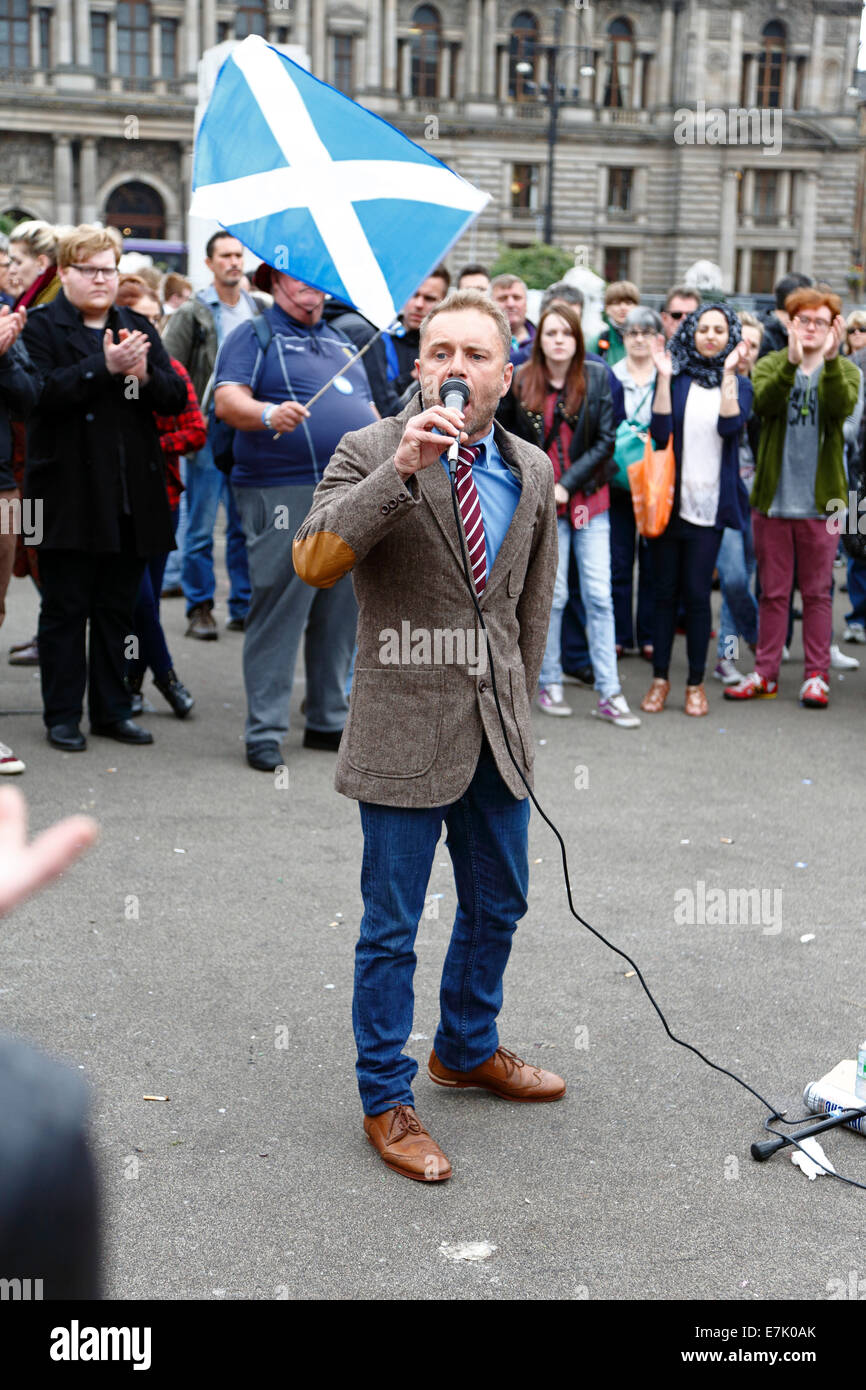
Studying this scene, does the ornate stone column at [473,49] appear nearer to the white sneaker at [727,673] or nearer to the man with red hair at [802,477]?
the white sneaker at [727,673]

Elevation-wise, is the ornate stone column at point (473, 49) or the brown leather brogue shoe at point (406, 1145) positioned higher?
the ornate stone column at point (473, 49)

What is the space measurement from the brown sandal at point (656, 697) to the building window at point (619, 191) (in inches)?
2526

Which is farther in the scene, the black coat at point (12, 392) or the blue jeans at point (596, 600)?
the blue jeans at point (596, 600)

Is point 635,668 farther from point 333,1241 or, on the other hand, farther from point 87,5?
point 87,5

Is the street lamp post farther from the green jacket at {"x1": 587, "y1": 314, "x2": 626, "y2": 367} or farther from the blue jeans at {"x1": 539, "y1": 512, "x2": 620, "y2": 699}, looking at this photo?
the blue jeans at {"x1": 539, "y1": 512, "x2": 620, "y2": 699}

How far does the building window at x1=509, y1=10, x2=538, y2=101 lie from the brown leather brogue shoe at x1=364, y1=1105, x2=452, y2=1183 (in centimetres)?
6965

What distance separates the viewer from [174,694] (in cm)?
771

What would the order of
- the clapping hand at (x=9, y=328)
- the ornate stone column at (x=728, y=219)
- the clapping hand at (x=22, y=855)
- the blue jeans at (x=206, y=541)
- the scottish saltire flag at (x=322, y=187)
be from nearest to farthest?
the clapping hand at (x=22, y=855) → the scottish saltire flag at (x=322, y=187) → the clapping hand at (x=9, y=328) → the blue jeans at (x=206, y=541) → the ornate stone column at (x=728, y=219)

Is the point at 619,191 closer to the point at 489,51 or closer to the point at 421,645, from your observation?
the point at 489,51

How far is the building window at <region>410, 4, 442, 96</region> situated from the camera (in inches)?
2707

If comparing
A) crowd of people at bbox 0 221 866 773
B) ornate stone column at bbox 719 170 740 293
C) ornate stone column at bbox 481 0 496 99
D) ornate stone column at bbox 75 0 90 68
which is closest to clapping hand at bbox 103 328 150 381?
crowd of people at bbox 0 221 866 773

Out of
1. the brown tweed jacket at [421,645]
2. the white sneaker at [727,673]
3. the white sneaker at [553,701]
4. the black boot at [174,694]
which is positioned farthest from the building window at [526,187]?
the brown tweed jacket at [421,645]

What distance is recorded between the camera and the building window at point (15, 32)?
64.6 meters

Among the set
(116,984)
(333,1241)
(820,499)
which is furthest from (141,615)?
(333,1241)
